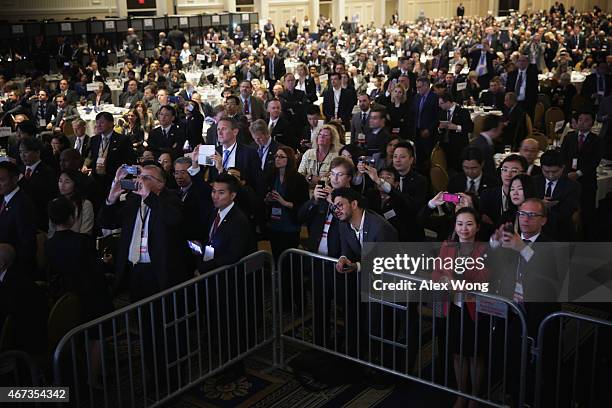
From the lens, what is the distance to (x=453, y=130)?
34.1 ft

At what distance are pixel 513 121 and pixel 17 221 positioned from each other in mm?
7768

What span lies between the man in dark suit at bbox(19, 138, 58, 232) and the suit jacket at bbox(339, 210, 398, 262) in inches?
139

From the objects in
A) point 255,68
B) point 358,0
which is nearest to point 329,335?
point 255,68

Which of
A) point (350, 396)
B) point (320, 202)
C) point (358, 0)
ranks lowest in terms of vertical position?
point (350, 396)

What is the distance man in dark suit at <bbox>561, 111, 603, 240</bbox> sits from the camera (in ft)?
28.0

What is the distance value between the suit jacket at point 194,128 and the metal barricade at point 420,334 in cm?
491

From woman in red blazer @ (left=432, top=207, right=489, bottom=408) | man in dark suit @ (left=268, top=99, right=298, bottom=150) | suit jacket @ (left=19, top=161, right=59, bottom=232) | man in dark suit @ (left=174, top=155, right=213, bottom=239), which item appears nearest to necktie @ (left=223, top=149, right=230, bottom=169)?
man in dark suit @ (left=174, top=155, right=213, bottom=239)

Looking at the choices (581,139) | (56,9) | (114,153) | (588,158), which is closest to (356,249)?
(114,153)

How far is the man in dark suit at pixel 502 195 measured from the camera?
253 inches

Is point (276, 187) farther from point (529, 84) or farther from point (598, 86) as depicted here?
point (598, 86)

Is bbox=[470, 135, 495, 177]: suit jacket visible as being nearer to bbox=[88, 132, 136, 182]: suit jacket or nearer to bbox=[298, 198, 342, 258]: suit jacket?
bbox=[298, 198, 342, 258]: suit jacket

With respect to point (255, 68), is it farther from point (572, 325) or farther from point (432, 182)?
point (572, 325)

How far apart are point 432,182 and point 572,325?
2.57 m

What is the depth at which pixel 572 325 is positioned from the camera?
647 centimetres
